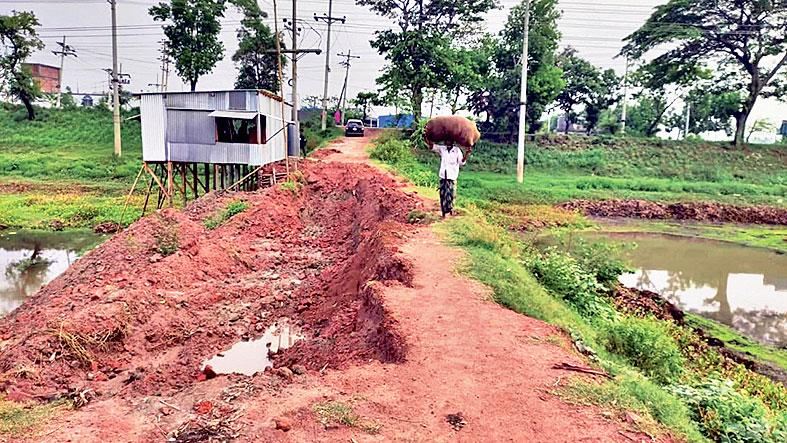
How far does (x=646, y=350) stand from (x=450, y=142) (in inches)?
217

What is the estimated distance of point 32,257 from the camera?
55.4 ft

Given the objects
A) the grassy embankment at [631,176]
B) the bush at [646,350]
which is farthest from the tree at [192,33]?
the bush at [646,350]

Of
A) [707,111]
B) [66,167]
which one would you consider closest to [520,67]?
[707,111]

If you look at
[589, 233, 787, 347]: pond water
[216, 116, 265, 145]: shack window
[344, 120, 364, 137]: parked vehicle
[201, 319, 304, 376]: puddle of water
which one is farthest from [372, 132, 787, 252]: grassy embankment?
[201, 319, 304, 376]: puddle of water

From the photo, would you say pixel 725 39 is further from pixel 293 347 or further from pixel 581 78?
pixel 293 347

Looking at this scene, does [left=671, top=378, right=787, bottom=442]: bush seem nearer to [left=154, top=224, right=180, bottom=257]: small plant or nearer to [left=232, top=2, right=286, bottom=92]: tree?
[left=154, top=224, right=180, bottom=257]: small plant

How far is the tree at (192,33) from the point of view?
116 ft

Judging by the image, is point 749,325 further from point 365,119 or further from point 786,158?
point 365,119

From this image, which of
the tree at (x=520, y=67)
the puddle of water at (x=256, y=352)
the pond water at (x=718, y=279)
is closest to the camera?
the puddle of water at (x=256, y=352)

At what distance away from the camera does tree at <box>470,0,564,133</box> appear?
33.0 metres

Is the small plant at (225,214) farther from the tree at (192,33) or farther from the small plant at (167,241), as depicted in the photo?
the tree at (192,33)

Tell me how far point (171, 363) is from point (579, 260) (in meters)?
9.85

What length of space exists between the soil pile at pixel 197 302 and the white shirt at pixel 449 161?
1.41 metres

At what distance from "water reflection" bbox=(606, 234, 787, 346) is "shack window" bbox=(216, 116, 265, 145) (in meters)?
13.7
